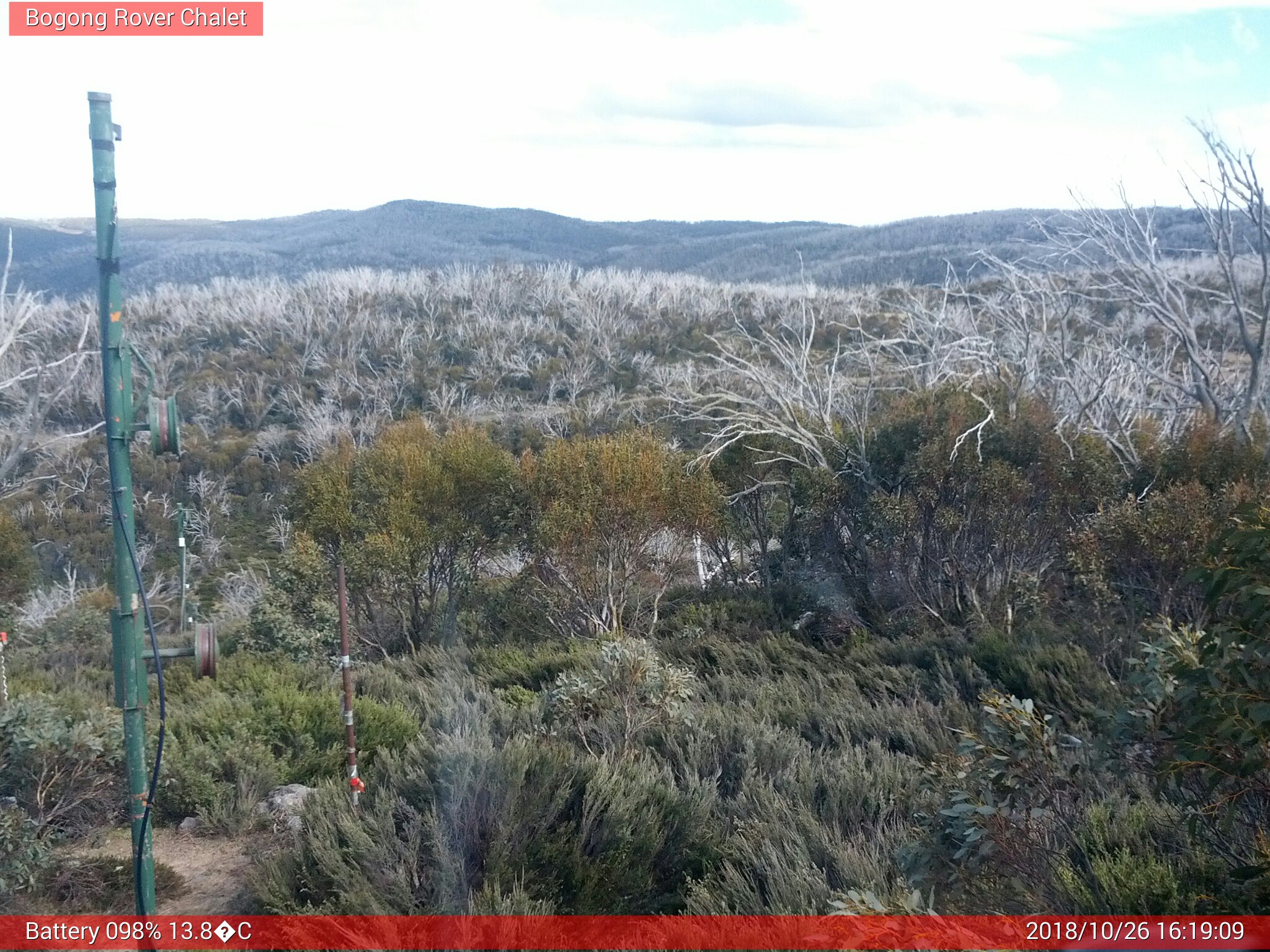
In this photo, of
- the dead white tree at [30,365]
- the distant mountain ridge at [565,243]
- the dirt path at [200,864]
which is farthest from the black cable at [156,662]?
the distant mountain ridge at [565,243]

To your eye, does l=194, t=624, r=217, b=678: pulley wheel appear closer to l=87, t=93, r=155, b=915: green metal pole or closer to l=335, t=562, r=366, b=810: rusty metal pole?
l=87, t=93, r=155, b=915: green metal pole

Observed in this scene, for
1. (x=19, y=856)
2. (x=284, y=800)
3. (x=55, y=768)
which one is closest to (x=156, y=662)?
(x=19, y=856)

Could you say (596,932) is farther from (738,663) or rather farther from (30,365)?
(30,365)

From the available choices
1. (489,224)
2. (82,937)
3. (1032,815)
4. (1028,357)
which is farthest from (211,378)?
(489,224)

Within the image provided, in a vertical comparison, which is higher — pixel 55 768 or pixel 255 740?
pixel 55 768

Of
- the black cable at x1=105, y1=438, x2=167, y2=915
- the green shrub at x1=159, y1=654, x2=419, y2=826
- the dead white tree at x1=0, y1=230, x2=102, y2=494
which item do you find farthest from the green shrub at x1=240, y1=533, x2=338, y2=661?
the black cable at x1=105, y1=438, x2=167, y2=915
